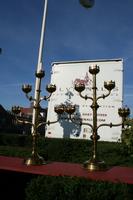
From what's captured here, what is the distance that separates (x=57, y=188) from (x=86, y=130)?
9.13 m

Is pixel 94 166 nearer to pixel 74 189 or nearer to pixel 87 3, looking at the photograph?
pixel 74 189

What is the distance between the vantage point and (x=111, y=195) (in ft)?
12.0

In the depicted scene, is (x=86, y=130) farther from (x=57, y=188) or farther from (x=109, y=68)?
(x=57, y=188)

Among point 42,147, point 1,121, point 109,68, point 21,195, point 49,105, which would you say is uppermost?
point 1,121

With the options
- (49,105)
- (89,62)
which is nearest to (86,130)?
(49,105)

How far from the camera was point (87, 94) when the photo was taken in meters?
12.5

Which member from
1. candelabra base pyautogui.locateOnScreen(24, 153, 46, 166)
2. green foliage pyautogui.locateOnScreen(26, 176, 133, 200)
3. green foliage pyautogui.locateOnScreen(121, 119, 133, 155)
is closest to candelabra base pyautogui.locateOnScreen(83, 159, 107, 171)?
candelabra base pyautogui.locateOnScreen(24, 153, 46, 166)

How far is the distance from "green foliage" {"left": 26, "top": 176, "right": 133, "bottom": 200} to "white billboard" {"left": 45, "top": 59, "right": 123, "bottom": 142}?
8136mm

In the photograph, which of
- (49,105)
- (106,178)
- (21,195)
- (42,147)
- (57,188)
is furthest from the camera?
(42,147)

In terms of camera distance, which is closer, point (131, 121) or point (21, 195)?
point (21, 195)

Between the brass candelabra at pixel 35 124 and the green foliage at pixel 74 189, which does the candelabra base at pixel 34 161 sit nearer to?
the brass candelabra at pixel 35 124

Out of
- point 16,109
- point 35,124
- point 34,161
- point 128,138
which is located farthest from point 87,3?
point 34,161

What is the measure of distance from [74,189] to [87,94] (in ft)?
29.0

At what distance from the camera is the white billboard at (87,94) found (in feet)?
39.9
